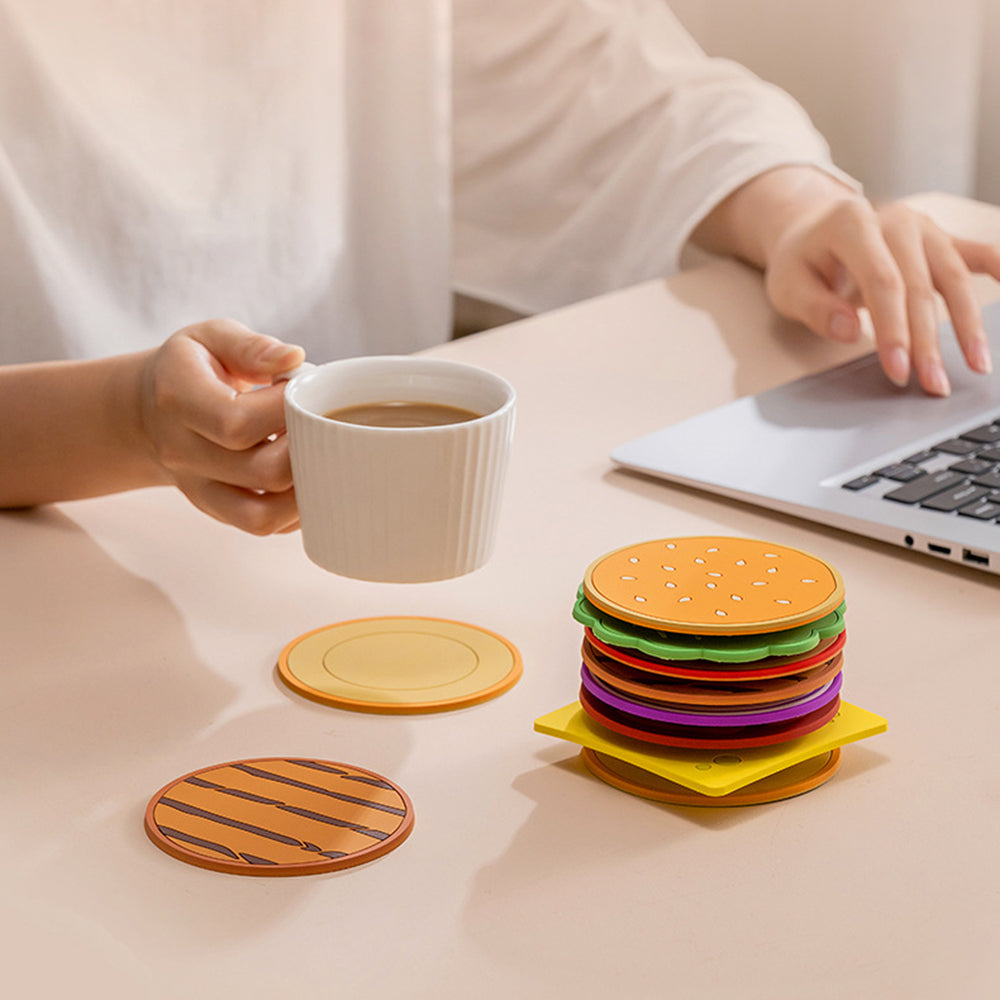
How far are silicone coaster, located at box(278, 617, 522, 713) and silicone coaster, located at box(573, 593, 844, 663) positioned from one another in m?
0.08

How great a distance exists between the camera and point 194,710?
1.57 feet

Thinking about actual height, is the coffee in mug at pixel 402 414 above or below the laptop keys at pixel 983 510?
above

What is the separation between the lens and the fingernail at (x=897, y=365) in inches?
31.6

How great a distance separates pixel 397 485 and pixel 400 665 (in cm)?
9

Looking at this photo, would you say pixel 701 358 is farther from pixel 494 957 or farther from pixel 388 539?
pixel 494 957

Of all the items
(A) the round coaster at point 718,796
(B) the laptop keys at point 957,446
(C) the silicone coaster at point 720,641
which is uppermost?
(C) the silicone coaster at point 720,641

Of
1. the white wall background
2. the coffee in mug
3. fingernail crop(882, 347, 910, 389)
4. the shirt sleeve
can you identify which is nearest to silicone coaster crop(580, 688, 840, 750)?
the coffee in mug

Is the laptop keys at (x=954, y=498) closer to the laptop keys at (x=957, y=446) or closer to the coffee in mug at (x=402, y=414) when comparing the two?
the laptop keys at (x=957, y=446)

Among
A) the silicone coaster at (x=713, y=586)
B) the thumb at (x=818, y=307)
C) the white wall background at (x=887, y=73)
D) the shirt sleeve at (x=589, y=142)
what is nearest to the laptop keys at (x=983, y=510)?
the silicone coaster at (x=713, y=586)

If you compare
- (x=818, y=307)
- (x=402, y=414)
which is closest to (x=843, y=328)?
(x=818, y=307)

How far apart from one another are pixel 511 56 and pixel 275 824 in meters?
1.08

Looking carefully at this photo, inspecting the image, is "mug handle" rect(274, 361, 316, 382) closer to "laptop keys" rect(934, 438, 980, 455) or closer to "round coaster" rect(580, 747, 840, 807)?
"round coaster" rect(580, 747, 840, 807)

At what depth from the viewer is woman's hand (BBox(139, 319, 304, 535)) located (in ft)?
1.74

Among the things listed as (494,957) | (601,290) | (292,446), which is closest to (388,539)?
(292,446)
